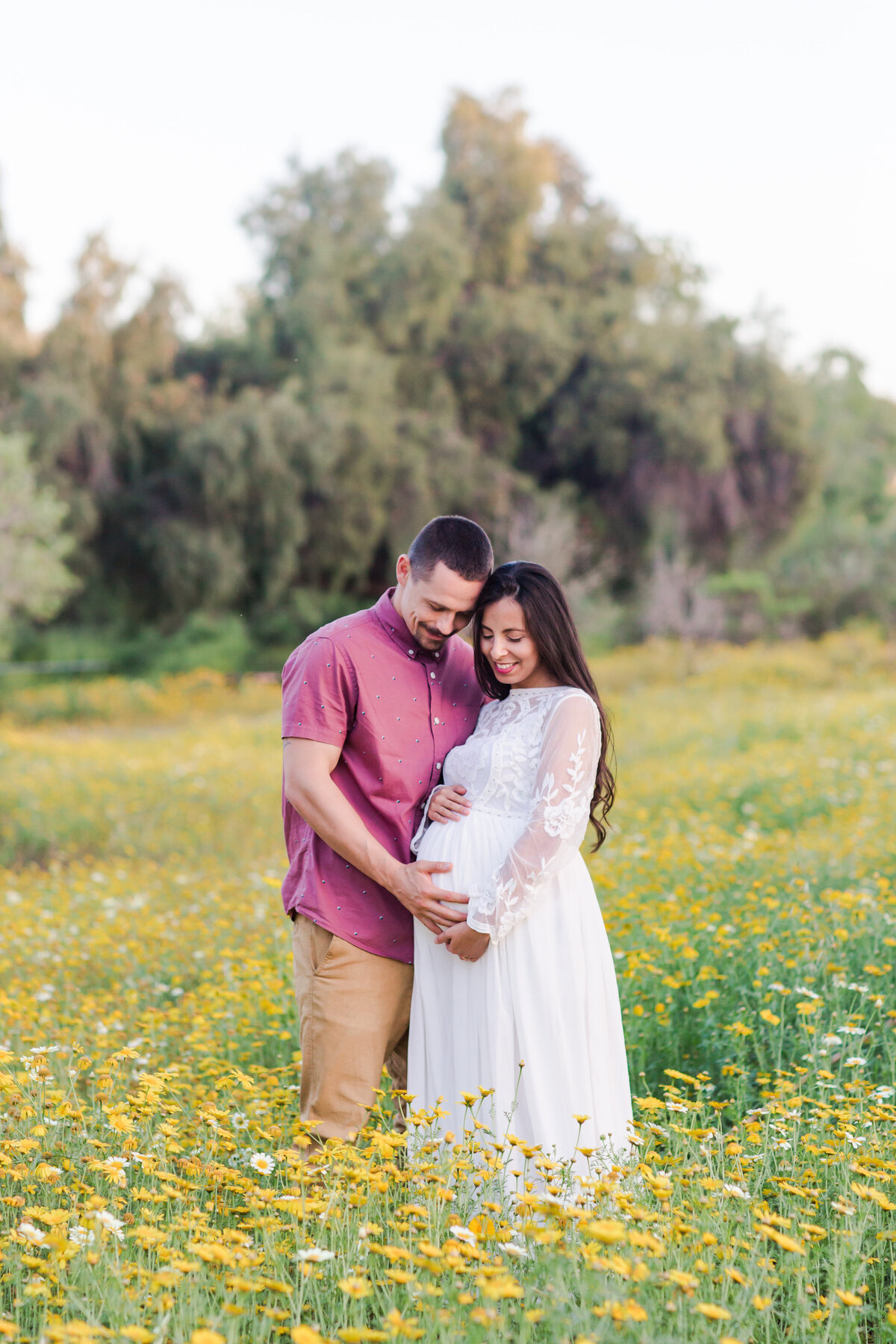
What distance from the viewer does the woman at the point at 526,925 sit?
9.39 feet

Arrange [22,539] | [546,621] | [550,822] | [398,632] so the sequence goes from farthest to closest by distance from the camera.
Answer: [22,539] < [398,632] < [546,621] < [550,822]

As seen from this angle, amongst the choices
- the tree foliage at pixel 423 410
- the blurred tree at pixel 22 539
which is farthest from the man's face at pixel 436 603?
the tree foliage at pixel 423 410

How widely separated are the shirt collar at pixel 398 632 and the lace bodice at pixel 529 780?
0.88ft

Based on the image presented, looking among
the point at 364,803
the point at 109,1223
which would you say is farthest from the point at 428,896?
the point at 109,1223

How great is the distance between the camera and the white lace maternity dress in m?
2.86

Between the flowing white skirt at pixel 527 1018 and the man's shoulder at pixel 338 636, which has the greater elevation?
the man's shoulder at pixel 338 636

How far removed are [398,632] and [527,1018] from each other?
42.8 inches

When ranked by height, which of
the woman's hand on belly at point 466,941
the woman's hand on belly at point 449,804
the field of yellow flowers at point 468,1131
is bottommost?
the field of yellow flowers at point 468,1131

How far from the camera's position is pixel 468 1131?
2.46 m

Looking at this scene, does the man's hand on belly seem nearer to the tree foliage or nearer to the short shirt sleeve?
the short shirt sleeve

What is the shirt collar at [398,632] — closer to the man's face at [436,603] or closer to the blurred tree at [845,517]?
the man's face at [436,603]

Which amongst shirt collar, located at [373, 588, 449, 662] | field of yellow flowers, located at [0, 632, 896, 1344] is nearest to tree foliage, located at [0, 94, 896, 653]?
field of yellow flowers, located at [0, 632, 896, 1344]

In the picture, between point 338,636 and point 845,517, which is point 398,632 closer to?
point 338,636

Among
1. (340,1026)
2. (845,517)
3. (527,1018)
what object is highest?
(845,517)
